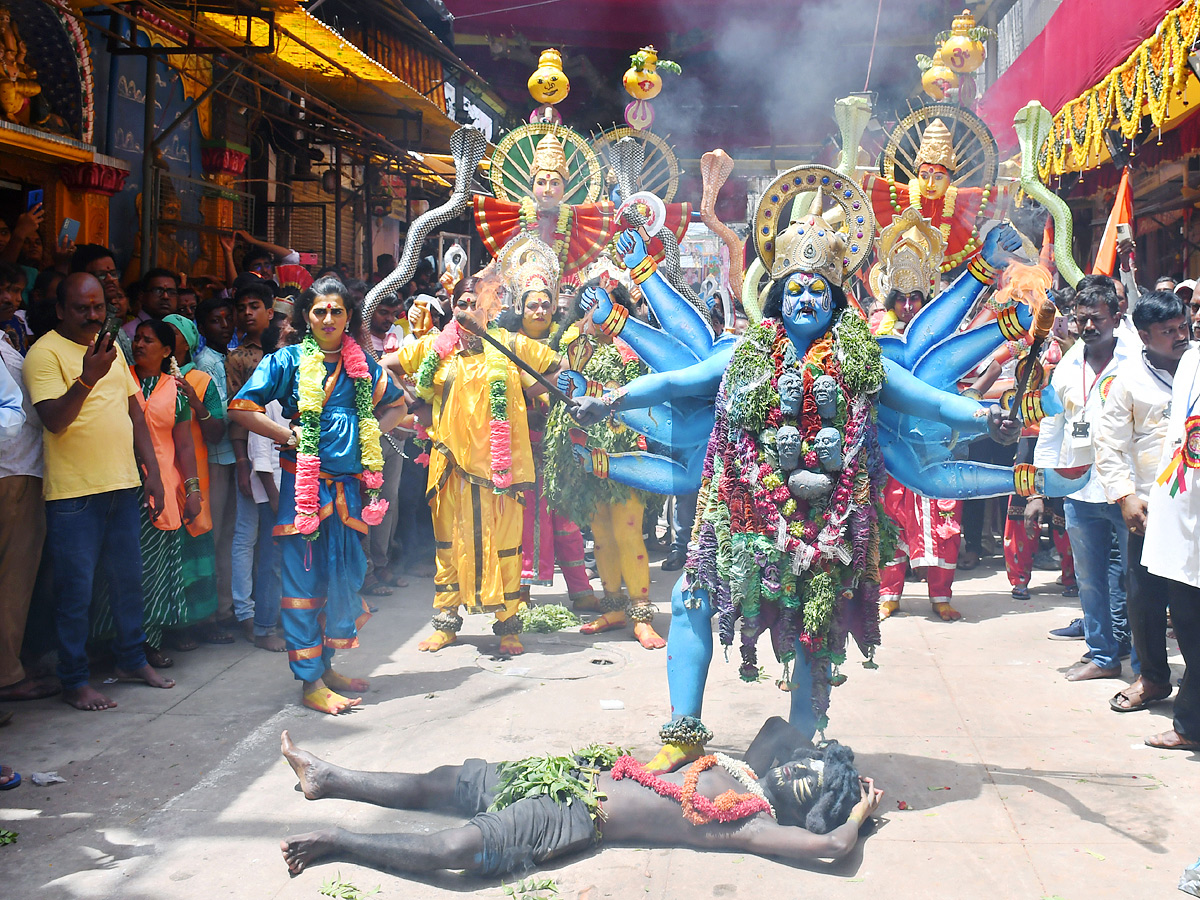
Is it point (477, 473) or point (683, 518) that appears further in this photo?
point (683, 518)

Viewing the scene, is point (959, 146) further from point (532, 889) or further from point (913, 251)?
point (532, 889)

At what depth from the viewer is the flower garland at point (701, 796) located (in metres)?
3.30

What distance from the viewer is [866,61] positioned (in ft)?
43.5


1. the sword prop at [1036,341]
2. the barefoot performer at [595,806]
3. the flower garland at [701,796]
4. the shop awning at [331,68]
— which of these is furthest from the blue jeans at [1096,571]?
the shop awning at [331,68]

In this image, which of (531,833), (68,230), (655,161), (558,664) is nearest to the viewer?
(531,833)

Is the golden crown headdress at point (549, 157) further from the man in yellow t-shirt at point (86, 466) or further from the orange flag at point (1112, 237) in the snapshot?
the orange flag at point (1112, 237)

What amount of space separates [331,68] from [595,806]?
7.64m

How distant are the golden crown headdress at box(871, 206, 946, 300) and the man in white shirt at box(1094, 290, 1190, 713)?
3.75 ft

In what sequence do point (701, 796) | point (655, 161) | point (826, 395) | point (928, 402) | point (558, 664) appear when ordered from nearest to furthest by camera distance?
1. point (701, 796)
2. point (826, 395)
3. point (928, 402)
4. point (558, 664)
5. point (655, 161)

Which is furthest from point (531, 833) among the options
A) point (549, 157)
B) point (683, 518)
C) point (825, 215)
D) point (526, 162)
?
point (683, 518)

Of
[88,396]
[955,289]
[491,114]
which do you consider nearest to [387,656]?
[88,396]

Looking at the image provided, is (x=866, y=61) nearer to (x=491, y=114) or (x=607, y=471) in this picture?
(x=491, y=114)

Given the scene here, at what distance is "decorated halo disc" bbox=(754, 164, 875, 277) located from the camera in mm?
3807

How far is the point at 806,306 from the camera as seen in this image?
11.6 feet
